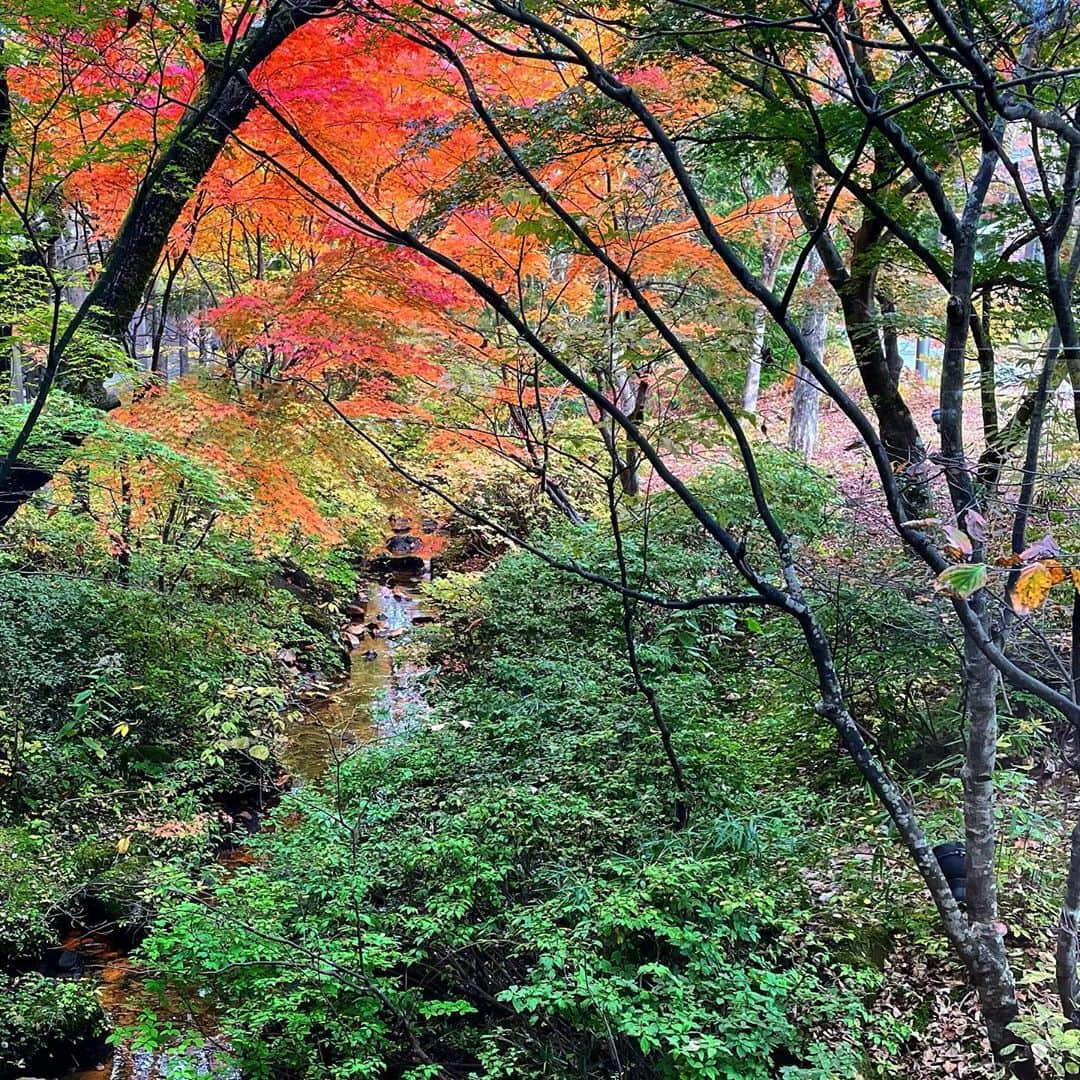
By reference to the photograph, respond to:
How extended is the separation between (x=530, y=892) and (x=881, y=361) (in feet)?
13.0

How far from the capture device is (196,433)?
19.0 feet

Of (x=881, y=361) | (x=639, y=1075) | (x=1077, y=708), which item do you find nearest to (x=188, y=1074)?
(x=639, y=1075)

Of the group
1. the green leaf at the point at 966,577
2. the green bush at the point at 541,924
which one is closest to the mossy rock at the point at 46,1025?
the green bush at the point at 541,924

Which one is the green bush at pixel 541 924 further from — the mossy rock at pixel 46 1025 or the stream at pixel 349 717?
the mossy rock at pixel 46 1025

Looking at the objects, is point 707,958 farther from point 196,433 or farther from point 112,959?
point 196,433

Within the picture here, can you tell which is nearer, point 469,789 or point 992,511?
point 992,511

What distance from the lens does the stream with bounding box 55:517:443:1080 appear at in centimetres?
355

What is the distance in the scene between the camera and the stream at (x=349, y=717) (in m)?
3.55

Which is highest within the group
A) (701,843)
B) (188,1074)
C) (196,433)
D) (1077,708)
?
(196,433)

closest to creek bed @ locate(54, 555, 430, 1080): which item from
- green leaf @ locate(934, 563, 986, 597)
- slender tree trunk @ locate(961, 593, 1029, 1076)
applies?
slender tree trunk @ locate(961, 593, 1029, 1076)

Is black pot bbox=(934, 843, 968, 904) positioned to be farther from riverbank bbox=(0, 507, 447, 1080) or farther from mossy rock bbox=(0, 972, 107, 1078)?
mossy rock bbox=(0, 972, 107, 1078)

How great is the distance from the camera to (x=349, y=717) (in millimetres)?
6172

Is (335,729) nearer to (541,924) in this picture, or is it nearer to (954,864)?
(541,924)

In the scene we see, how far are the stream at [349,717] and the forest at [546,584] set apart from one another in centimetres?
6
